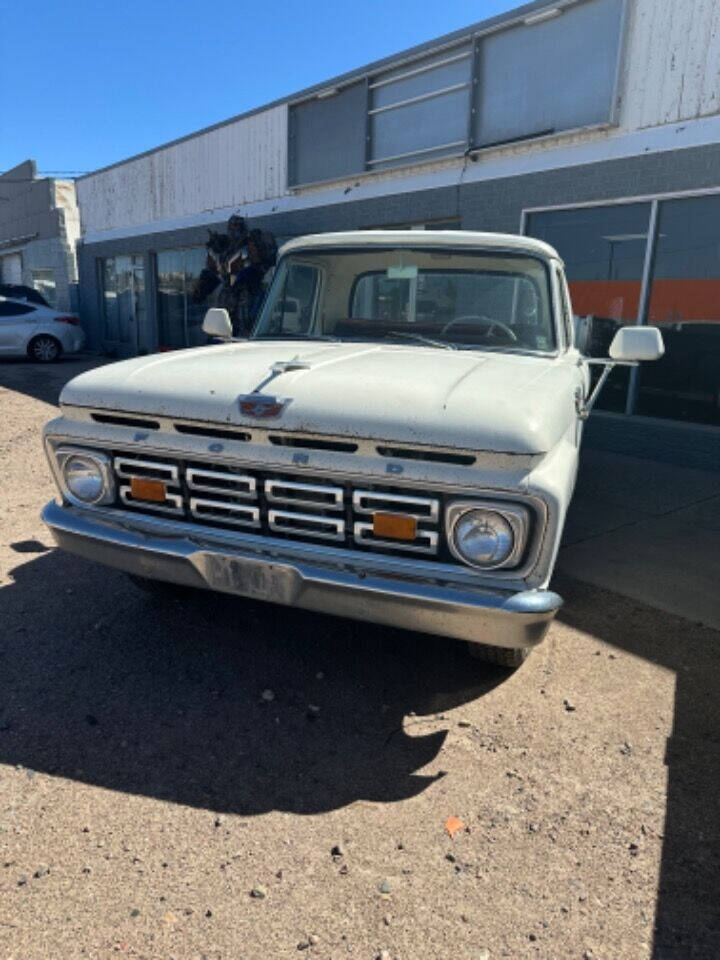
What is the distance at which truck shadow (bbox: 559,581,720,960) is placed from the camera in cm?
191

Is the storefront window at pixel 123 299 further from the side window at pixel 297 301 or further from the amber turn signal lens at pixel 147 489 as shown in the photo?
the amber turn signal lens at pixel 147 489

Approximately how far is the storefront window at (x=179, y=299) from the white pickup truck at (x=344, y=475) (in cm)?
1120

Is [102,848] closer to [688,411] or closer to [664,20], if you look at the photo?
[688,411]

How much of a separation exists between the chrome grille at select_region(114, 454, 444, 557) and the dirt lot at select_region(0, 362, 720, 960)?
0.81 metres

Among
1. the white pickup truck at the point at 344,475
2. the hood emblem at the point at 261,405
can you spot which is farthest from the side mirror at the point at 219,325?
the hood emblem at the point at 261,405

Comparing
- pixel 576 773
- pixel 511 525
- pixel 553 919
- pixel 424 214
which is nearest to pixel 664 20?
pixel 424 214

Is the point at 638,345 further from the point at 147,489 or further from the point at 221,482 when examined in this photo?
the point at 147,489

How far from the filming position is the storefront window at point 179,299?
46.6 ft

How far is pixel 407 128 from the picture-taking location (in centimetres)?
948

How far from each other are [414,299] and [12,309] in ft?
45.5

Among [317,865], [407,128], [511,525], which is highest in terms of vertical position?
[407,128]

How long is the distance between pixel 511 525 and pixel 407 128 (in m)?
8.77

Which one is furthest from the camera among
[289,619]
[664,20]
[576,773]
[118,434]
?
[664,20]

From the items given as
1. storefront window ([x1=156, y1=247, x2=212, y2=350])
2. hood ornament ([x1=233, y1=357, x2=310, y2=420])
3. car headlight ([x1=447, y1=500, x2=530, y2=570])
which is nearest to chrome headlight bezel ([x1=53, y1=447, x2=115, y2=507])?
hood ornament ([x1=233, y1=357, x2=310, y2=420])
